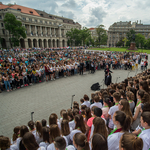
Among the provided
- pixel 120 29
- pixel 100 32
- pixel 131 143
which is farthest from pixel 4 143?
pixel 120 29

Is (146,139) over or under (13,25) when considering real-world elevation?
under

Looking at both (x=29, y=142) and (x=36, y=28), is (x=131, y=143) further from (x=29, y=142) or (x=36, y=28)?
(x=36, y=28)

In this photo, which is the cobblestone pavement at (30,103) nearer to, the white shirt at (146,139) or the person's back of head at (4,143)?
the person's back of head at (4,143)

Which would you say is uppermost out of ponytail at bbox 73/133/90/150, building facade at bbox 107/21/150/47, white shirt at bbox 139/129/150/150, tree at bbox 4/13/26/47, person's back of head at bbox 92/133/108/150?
building facade at bbox 107/21/150/47

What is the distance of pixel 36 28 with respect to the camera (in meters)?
68.0

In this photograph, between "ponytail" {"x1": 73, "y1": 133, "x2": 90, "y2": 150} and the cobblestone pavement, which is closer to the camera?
"ponytail" {"x1": 73, "y1": 133, "x2": 90, "y2": 150}

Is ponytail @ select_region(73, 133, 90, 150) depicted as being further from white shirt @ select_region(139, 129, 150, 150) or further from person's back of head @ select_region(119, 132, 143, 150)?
white shirt @ select_region(139, 129, 150, 150)

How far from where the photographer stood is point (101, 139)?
1.85m

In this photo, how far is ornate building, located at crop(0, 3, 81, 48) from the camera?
53.6m

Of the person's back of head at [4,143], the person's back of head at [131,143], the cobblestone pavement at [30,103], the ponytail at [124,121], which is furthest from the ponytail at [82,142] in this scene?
the cobblestone pavement at [30,103]

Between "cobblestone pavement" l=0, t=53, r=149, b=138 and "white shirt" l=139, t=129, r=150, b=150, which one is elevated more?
"white shirt" l=139, t=129, r=150, b=150

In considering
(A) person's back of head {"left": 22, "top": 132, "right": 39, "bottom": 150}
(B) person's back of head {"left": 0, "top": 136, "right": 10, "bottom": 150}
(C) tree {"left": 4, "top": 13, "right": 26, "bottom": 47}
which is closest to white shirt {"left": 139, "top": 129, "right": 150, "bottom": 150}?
(A) person's back of head {"left": 22, "top": 132, "right": 39, "bottom": 150}

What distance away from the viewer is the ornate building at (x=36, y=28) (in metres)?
53.6

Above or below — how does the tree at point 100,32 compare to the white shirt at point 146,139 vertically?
above
